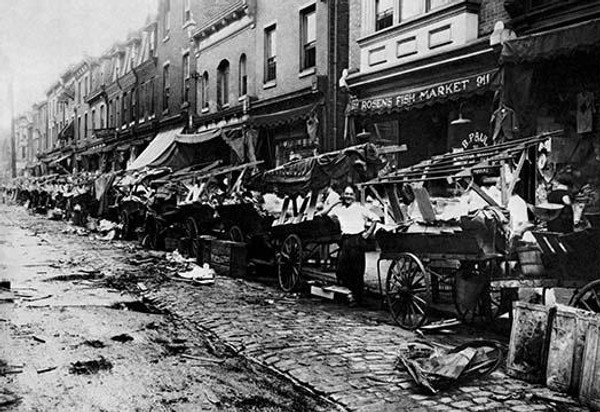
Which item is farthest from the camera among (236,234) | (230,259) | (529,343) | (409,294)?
(236,234)

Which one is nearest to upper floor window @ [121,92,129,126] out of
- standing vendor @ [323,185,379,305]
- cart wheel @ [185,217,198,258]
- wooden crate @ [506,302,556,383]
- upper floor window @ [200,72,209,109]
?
upper floor window @ [200,72,209,109]

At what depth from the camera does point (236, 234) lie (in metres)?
14.5

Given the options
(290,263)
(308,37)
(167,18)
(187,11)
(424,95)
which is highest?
(167,18)

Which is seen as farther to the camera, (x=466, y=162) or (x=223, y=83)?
(x=223, y=83)

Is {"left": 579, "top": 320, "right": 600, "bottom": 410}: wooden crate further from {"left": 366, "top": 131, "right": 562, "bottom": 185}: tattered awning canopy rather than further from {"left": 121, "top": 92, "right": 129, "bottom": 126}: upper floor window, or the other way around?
{"left": 121, "top": 92, "right": 129, "bottom": 126}: upper floor window

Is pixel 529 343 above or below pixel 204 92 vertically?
below

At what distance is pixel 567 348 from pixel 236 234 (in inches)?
372

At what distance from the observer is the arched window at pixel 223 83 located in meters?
24.7

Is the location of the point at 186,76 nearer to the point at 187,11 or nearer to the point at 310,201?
the point at 187,11

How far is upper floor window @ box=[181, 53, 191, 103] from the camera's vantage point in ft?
94.3

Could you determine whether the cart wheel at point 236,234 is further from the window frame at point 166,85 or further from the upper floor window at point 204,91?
the window frame at point 166,85

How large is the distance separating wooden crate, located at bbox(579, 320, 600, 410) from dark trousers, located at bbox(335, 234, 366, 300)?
4855mm

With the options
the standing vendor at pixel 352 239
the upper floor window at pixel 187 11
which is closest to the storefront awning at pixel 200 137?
the upper floor window at pixel 187 11

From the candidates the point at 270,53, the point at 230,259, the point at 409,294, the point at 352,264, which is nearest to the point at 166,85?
the point at 270,53
